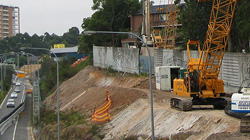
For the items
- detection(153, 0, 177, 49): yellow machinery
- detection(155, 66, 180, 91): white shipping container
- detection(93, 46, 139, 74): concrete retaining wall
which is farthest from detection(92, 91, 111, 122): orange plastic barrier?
→ detection(153, 0, 177, 49): yellow machinery

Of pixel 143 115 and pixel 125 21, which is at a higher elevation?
pixel 125 21

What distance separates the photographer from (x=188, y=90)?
2964 cm

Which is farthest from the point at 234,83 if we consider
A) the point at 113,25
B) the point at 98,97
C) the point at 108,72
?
the point at 113,25

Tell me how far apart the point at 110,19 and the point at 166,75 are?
29388 millimetres

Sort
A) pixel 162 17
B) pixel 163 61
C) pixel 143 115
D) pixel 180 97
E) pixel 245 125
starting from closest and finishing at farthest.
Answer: pixel 245 125 → pixel 180 97 → pixel 143 115 → pixel 163 61 → pixel 162 17

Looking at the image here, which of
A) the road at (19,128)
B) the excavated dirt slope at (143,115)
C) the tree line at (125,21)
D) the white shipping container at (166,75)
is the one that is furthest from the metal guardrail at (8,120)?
the white shipping container at (166,75)

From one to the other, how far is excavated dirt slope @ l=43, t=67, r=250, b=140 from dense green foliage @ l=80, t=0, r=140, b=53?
28.0ft

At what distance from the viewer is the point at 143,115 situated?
33469 millimetres

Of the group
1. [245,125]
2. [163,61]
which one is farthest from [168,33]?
[245,125]

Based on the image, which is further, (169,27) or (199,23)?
(169,27)

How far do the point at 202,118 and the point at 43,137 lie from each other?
85.4 ft

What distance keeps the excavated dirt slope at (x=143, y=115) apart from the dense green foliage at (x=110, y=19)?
28.0 feet

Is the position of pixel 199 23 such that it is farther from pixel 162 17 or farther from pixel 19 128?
pixel 162 17

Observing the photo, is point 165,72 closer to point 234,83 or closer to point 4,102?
point 234,83
